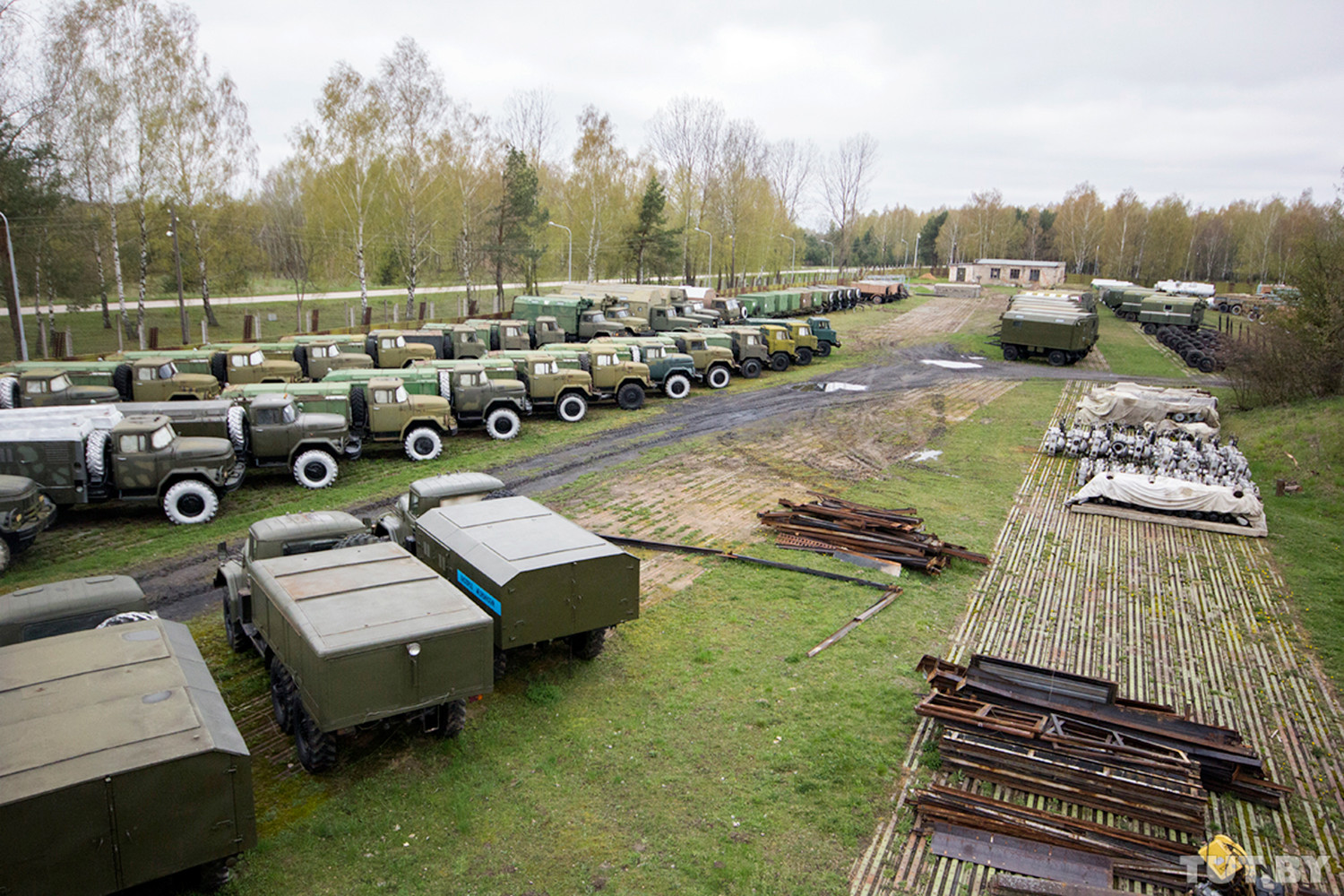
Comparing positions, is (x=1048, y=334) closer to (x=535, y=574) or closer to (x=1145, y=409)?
(x=1145, y=409)

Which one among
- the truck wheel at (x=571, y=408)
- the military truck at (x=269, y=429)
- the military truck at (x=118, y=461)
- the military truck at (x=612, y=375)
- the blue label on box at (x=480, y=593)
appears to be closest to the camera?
the blue label on box at (x=480, y=593)

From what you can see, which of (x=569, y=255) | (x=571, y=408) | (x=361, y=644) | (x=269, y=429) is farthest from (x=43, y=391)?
(x=569, y=255)

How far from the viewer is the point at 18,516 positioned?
11883 millimetres

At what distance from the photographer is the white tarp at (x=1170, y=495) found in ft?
50.2

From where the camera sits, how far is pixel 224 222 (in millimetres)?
37125

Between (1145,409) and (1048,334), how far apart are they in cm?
1450

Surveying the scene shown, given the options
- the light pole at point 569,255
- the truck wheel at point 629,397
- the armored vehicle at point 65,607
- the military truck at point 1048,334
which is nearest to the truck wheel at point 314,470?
the armored vehicle at point 65,607

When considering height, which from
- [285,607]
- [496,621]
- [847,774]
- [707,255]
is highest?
[707,255]

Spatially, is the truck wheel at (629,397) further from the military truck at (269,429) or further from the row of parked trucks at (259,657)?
the row of parked trucks at (259,657)

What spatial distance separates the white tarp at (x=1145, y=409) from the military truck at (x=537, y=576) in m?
18.4

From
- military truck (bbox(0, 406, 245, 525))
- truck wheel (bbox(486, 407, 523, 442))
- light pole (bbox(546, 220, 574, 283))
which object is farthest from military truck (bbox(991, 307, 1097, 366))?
military truck (bbox(0, 406, 245, 525))

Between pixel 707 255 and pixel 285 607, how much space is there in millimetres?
62947

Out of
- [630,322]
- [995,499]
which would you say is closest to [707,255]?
[630,322]

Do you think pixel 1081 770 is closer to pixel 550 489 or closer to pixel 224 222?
pixel 550 489
